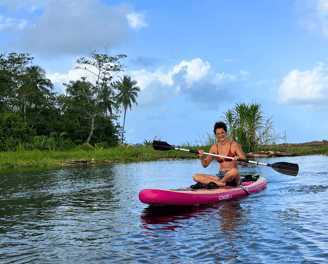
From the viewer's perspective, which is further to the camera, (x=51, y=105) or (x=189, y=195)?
(x=51, y=105)

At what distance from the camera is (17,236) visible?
19.1 ft

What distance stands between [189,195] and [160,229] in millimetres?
1834

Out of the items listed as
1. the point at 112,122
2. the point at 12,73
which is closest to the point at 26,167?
the point at 12,73

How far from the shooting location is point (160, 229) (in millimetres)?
5992

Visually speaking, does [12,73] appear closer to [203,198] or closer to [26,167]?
[26,167]

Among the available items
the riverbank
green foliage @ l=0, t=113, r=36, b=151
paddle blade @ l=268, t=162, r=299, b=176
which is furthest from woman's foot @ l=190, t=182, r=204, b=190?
green foliage @ l=0, t=113, r=36, b=151

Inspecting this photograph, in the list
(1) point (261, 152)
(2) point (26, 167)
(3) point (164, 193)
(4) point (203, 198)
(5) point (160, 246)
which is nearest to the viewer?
(5) point (160, 246)

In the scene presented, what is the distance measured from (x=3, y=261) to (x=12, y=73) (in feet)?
119

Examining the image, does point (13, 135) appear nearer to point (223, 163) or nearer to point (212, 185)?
point (223, 163)

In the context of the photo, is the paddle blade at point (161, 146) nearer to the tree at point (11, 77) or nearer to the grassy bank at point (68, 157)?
the grassy bank at point (68, 157)

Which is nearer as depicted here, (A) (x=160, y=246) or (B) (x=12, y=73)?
(A) (x=160, y=246)

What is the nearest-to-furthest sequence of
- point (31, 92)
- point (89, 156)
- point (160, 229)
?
point (160, 229) → point (89, 156) → point (31, 92)

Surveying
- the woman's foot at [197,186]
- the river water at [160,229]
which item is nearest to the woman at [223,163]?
the woman's foot at [197,186]

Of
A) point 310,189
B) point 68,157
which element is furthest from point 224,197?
point 68,157
